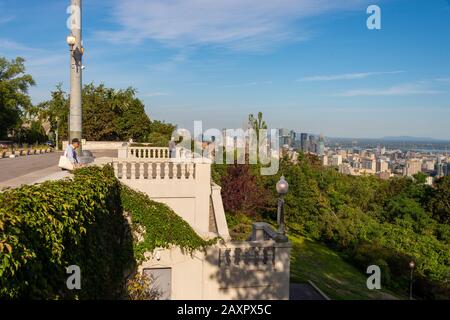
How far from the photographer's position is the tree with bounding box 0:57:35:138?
42062mm

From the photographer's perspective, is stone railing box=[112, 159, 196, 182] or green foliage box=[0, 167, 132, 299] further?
stone railing box=[112, 159, 196, 182]

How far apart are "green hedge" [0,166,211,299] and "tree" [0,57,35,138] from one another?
1563 inches

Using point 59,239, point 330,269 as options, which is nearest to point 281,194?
point 59,239

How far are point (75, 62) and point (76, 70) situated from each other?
17 cm

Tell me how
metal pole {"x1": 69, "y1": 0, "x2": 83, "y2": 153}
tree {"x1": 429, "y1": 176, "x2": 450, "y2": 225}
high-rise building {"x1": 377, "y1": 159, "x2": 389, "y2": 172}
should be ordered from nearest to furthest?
1. metal pole {"x1": 69, "y1": 0, "x2": 83, "y2": 153}
2. tree {"x1": 429, "y1": 176, "x2": 450, "y2": 225}
3. high-rise building {"x1": 377, "y1": 159, "x2": 389, "y2": 172}

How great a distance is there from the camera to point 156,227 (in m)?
8.48

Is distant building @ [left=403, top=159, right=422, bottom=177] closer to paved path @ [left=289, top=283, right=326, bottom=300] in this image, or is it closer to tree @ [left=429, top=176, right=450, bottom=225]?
tree @ [left=429, top=176, right=450, bottom=225]

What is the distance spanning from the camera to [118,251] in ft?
25.1

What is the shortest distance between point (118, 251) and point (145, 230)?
930 mm

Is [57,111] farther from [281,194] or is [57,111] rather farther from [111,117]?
[281,194]

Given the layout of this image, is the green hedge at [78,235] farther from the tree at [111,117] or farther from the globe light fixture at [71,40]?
the tree at [111,117]

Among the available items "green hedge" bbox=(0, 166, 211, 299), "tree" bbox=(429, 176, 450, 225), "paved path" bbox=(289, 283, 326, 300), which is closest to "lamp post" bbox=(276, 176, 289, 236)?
"green hedge" bbox=(0, 166, 211, 299)

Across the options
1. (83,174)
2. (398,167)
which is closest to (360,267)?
(83,174)

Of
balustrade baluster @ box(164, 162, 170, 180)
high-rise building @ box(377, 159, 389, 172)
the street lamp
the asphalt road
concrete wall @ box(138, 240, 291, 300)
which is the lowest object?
high-rise building @ box(377, 159, 389, 172)
